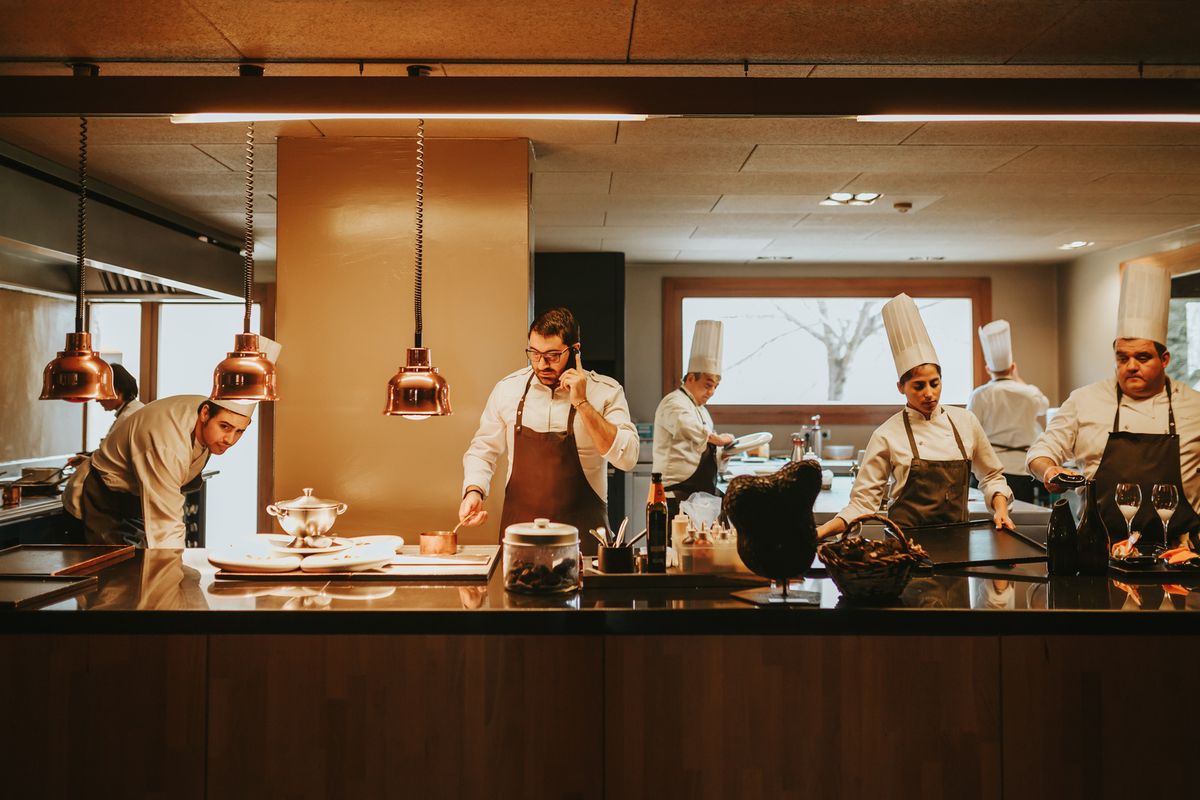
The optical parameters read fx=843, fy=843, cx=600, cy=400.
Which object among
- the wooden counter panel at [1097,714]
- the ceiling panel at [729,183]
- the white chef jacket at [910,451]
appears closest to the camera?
the wooden counter panel at [1097,714]

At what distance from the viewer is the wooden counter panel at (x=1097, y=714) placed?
1.95 m

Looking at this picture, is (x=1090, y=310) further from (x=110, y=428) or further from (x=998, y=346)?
(x=110, y=428)

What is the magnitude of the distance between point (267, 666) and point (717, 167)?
340 cm

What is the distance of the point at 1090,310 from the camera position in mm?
7484

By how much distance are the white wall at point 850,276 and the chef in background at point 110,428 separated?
424 cm

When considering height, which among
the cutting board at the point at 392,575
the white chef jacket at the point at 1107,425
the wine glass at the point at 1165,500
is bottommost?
the cutting board at the point at 392,575

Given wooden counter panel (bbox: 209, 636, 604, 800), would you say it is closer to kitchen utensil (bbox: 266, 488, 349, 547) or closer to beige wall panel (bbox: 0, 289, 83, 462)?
kitchen utensil (bbox: 266, 488, 349, 547)

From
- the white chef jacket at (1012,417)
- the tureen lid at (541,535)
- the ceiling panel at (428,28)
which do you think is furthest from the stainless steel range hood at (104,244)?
the white chef jacket at (1012,417)

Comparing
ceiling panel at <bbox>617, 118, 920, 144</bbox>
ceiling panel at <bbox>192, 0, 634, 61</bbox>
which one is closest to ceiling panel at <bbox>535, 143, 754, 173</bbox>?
ceiling panel at <bbox>617, 118, 920, 144</bbox>

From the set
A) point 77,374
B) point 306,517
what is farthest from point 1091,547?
point 77,374

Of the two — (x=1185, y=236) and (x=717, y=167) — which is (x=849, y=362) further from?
(x=717, y=167)

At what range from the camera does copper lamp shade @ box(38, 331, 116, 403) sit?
104 inches

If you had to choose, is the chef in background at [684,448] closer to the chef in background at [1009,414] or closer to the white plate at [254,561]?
the chef in background at [1009,414]

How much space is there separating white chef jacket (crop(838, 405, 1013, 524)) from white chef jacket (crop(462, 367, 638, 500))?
39.9 inches
